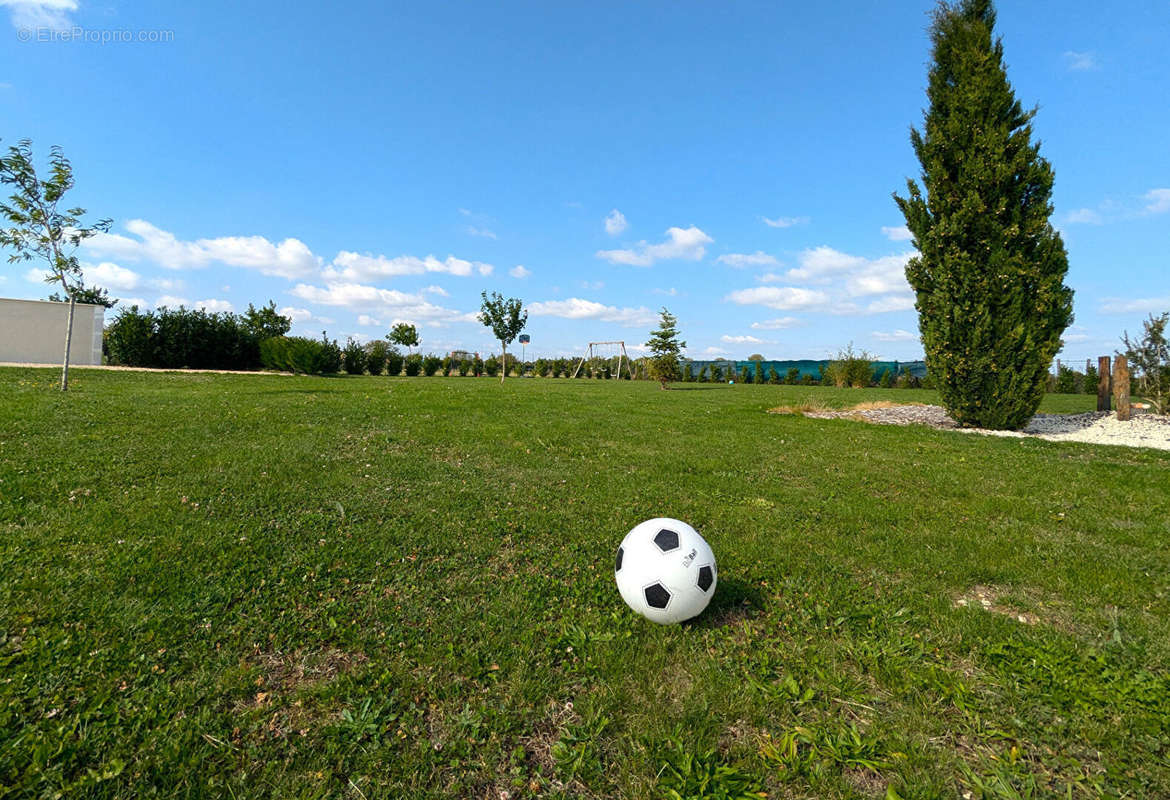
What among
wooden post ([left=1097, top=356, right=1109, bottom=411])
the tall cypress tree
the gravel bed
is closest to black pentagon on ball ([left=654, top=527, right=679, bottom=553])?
the gravel bed

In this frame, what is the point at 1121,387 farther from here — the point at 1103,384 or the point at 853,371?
the point at 853,371

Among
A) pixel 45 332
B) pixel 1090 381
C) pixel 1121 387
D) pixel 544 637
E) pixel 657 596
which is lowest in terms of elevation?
pixel 544 637

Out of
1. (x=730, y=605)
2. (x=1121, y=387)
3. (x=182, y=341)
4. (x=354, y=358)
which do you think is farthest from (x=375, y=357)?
(x=1121, y=387)

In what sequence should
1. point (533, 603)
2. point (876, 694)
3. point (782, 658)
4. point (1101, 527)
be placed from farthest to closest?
point (1101, 527) → point (533, 603) → point (782, 658) → point (876, 694)

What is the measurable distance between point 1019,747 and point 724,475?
4329mm

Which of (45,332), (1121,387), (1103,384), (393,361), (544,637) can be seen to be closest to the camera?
(544,637)

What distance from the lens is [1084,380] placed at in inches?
1041

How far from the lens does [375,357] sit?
1247 inches

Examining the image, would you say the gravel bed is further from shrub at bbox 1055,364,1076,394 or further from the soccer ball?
shrub at bbox 1055,364,1076,394

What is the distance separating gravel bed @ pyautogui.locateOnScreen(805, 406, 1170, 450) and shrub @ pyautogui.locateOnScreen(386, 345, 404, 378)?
90.7 feet

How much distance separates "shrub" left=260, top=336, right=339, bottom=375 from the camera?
965 inches

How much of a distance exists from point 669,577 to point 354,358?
31674 mm

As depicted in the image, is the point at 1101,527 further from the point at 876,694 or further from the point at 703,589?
the point at 703,589

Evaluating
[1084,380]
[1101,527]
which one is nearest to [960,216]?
[1101,527]
